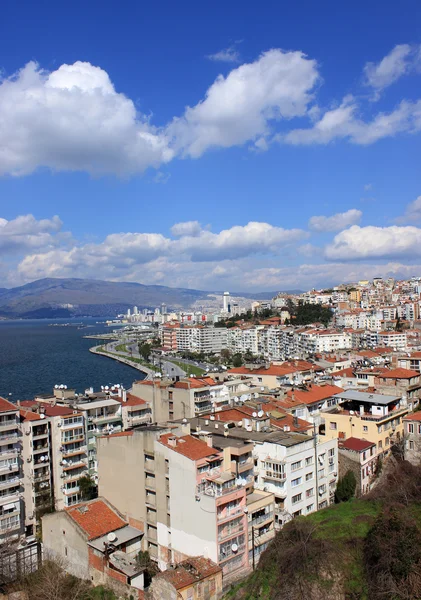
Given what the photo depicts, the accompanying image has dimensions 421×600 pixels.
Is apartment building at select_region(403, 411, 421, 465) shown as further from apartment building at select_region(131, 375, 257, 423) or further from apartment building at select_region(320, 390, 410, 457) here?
apartment building at select_region(131, 375, 257, 423)

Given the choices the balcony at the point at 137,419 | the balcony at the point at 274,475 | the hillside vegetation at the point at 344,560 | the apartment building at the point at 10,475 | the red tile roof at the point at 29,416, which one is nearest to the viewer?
the hillside vegetation at the point at 344,560

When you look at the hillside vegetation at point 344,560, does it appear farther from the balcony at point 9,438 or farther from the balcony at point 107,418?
the balcony at point 107,418

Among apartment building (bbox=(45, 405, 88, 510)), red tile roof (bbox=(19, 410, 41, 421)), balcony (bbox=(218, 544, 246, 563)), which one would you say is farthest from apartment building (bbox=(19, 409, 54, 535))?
balcony (bbox=(218, 544, 246, 563))

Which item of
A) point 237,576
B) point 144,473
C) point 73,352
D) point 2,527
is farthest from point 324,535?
point 73,352

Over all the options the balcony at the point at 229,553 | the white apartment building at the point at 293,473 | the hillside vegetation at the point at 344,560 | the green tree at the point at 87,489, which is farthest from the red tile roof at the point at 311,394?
the balcony at the point at 229,553

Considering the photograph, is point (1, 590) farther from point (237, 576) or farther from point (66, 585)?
point (237, 576)

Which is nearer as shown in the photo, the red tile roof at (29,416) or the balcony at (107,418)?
the red tile roof at (29,416)

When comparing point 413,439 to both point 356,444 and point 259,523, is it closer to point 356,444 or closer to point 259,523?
point 356,444
